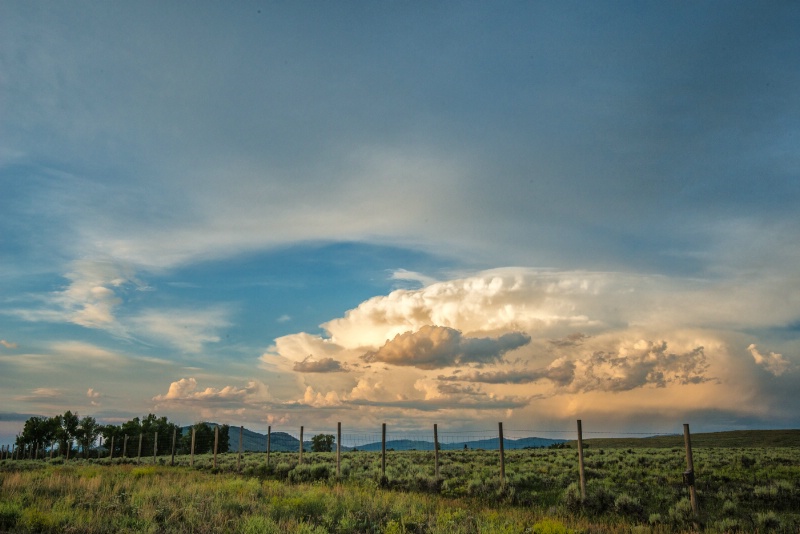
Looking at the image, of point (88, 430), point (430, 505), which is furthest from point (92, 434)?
point (430, 505)

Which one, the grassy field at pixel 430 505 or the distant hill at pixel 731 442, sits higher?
the grassy field at pixel 430 505

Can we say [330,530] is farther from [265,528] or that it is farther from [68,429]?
[68,429]

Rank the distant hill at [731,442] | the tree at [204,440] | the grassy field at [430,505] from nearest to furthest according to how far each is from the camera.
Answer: the grassy field at [430,505], the distant hill at [731,442], the tree at [204,440]

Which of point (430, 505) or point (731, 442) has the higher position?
point (430, 505)

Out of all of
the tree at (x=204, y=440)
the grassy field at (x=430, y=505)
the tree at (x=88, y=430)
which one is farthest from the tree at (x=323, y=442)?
the grassy field at (x=430, y=505)

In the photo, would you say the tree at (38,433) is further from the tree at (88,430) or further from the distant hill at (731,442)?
the distant hill at (731,442)

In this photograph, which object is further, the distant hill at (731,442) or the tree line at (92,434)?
the tree line at (92,434)

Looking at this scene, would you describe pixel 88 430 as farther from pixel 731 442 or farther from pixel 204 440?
pixel 731 442

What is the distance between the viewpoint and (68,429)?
342 feet

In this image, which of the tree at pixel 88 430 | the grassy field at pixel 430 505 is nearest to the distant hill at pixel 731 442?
the grassy field at pixel 430 505

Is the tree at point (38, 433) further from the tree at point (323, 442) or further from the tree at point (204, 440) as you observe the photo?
the tree at point (323, 442)

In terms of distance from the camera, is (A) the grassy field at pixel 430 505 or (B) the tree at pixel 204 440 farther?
(B) the tree at pixel 204 440

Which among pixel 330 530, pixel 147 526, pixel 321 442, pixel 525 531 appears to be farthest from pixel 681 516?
pixel 321 442

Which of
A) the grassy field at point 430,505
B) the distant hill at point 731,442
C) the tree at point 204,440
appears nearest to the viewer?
the grassy field at point 430,505
